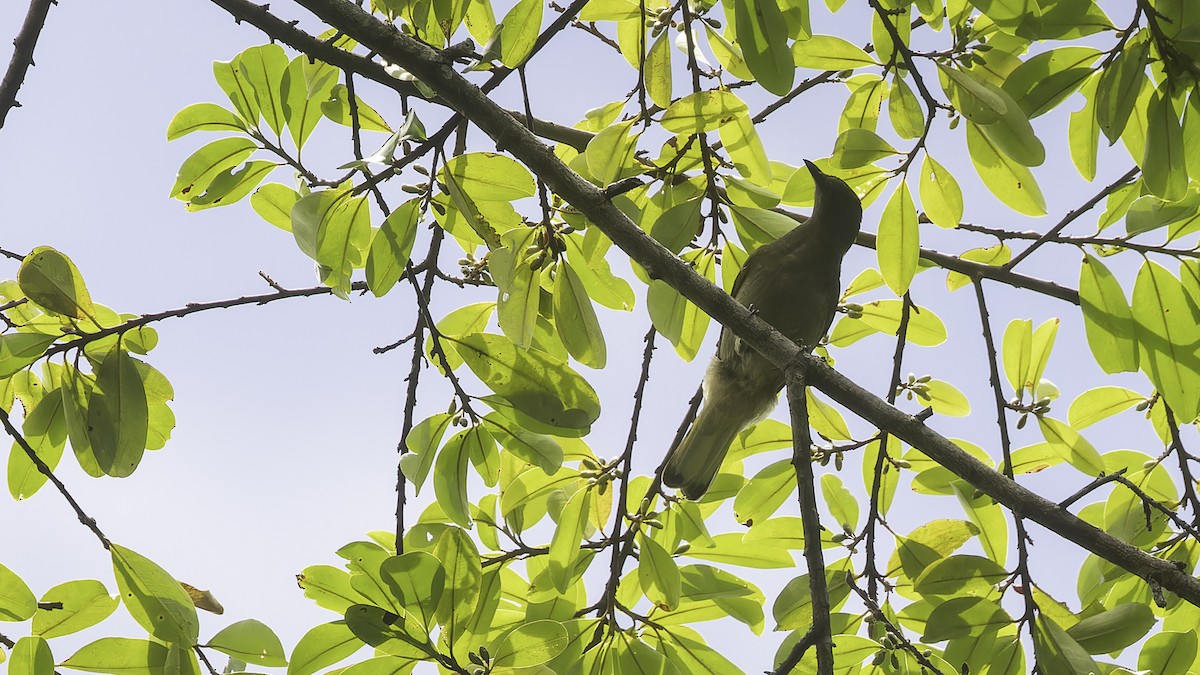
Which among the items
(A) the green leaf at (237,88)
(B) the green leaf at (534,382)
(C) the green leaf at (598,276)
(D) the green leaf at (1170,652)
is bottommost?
(D) the green leaf at (1170,652)

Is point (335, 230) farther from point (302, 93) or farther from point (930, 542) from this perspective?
point (930, 542)

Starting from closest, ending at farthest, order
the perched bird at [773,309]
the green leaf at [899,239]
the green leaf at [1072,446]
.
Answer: the green leaf at [899,239] → the green leaf at [1072,446] → the perched bird at [773,309]

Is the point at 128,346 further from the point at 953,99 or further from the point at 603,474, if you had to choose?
the point at 953,99

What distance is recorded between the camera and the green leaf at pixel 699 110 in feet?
8.46

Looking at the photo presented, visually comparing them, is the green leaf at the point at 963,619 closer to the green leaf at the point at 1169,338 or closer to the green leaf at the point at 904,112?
the green leaf at the point at 1169,338

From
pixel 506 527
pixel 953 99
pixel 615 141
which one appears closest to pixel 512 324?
pixel 615 141

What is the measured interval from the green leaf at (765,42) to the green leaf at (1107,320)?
104 centimetres

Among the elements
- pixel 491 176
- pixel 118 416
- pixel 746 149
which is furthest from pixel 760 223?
pixel 118 416

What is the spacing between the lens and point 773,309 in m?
4.14

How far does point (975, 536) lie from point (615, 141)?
168 cm

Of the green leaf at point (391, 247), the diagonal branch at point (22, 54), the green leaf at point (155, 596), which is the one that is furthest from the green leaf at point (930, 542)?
the diagonal branch at point (22, 54)

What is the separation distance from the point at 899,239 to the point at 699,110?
28.8 inches

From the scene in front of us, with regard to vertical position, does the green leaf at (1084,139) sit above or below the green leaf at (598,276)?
above

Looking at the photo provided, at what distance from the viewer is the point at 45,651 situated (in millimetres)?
2098
